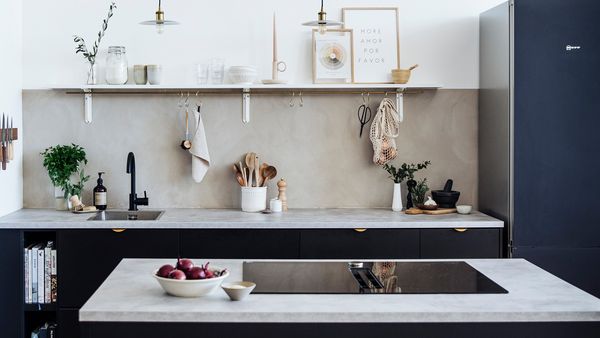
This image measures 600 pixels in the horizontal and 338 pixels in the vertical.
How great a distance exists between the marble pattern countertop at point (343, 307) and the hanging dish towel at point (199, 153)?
88.8 inches

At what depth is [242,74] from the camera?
195 inches

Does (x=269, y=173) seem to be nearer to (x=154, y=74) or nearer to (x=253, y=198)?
(x=253, y=198)

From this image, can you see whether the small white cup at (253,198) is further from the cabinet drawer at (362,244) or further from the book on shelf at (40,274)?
the book on shelf at (40,274)

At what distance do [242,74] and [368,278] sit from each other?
224 cm

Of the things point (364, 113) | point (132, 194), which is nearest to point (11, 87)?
point (132, 194)

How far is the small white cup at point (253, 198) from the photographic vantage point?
16.4 ft

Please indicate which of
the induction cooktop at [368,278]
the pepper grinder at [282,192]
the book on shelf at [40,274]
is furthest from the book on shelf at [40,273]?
the induction cooktop at [368,278]

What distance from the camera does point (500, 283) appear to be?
2.99 m

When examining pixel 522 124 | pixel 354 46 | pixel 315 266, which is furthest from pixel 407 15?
pixel 315 266

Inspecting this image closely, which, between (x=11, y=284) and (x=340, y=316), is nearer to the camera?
(x=340, y=316)

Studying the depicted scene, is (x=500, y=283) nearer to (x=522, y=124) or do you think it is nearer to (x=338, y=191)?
(x=522, y=124)

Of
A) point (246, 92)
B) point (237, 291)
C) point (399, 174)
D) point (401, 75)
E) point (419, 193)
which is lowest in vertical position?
point (237, 291)

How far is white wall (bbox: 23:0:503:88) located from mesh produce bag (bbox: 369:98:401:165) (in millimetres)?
340

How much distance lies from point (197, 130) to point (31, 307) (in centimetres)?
153
